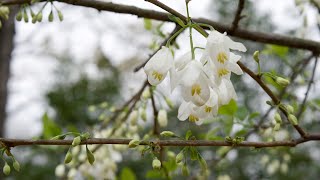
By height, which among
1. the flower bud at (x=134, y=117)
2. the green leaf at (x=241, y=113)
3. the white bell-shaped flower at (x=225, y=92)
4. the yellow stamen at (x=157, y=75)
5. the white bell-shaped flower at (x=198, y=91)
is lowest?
the flower bud at (x=134, y=117)

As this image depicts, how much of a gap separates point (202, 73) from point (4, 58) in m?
2.55

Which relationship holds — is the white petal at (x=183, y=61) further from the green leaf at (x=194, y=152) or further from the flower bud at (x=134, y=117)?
the flower bud at (x=134, y=117)

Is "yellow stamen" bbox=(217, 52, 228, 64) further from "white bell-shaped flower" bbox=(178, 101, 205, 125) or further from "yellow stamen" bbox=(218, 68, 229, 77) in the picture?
"white bell-shaped flower" bbox=(178, 101, 205, 125)

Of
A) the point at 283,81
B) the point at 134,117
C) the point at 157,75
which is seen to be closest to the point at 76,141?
the point at 157,75

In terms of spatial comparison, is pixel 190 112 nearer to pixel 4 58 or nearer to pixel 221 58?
pixel 221 58

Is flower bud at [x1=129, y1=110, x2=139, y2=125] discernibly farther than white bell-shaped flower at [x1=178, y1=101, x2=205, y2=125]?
Yes

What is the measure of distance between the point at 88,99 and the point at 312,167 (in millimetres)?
2961

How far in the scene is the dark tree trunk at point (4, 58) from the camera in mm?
3107

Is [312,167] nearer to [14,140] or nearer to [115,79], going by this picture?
[115,79]

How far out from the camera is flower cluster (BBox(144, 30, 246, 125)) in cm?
98

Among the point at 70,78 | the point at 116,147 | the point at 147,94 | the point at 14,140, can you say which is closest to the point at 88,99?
the point at 70,78

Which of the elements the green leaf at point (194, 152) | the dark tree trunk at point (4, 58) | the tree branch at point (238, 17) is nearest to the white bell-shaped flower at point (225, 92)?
the green leaf at point (194, 152)

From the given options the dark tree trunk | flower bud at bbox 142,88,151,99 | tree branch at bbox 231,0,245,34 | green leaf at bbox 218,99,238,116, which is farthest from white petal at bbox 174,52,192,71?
the dark tree trunk

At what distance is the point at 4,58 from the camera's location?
3279mm
